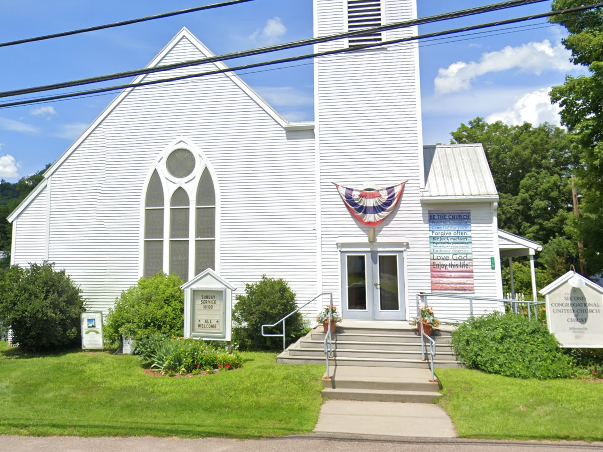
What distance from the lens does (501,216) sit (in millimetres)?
35000

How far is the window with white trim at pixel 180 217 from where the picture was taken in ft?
51.7

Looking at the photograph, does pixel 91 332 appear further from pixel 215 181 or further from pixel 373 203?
pixel 373 203

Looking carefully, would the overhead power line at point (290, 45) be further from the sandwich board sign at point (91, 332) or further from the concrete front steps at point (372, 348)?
the sandwich board sign at point (91, 332)

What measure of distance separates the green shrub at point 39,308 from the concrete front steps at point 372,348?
273 inches

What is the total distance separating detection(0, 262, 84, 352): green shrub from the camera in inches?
531

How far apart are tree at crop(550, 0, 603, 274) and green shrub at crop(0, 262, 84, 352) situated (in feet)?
52.4

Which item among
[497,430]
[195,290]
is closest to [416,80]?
[195,290]

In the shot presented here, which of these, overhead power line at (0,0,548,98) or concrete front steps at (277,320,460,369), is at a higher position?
overhead power line at (0,0,548,98)

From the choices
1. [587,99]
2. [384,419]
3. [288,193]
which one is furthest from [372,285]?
[587,99]

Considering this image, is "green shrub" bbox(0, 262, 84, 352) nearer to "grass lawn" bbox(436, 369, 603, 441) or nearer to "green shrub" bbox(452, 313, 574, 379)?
"grass lawn" bbox(436, 369, 603, 441)

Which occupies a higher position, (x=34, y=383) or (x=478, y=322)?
(x=478, y=322)

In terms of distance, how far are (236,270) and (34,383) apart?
6555 mm

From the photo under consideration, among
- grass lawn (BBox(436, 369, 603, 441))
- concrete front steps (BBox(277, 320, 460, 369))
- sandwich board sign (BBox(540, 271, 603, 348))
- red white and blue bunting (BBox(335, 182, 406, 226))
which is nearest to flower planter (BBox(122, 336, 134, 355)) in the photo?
concrete front steps (BBox(277, 320, 460, 369))

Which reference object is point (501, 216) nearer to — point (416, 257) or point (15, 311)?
point (416, 257)
